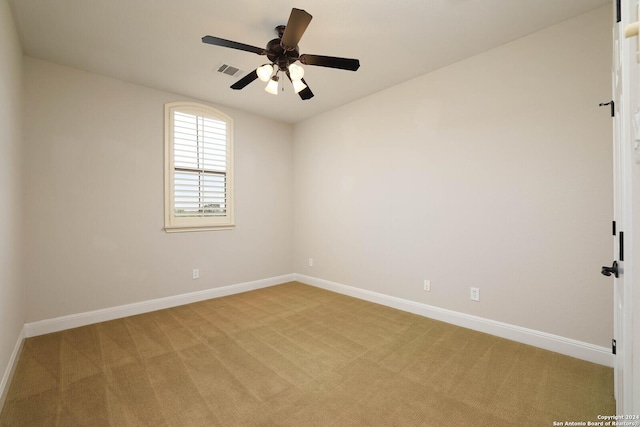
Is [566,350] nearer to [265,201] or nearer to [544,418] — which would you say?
[544,418]

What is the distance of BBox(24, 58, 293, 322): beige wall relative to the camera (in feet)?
9.62

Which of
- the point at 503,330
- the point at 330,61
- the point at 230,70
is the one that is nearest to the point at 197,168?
the point at 230,70

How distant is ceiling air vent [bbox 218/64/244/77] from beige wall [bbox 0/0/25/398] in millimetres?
1626

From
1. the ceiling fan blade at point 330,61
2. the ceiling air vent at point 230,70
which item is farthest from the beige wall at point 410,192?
the ceiling fan blade at point 330,61

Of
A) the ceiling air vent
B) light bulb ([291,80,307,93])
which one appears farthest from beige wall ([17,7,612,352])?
light bulb ([291,80,307,93])

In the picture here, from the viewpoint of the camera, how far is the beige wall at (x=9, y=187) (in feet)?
6.47

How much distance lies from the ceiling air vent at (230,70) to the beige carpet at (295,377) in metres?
2.85

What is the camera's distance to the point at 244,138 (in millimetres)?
4516

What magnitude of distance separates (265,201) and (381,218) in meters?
2.04

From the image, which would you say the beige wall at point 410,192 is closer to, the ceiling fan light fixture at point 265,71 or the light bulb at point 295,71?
the light bulb at point 295,71

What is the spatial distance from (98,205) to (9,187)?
1.04 m

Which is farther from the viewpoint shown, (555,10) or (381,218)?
(381,218)

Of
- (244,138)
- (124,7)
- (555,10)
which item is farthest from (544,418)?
(244,138)

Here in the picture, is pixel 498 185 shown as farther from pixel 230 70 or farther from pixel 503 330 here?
pixel 230 70
